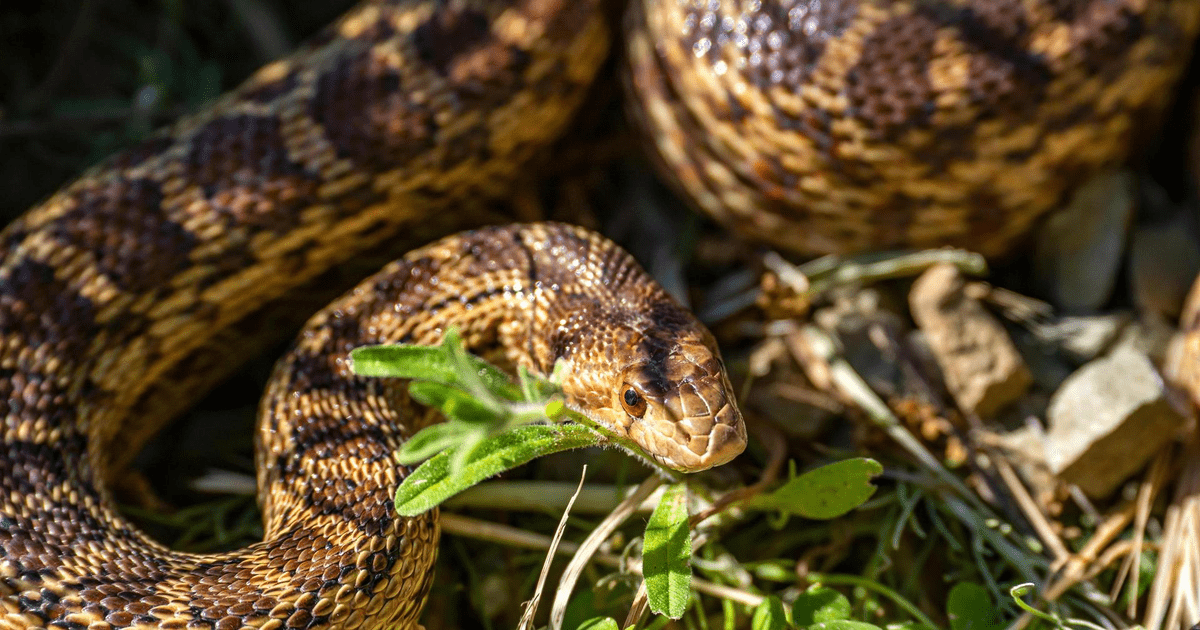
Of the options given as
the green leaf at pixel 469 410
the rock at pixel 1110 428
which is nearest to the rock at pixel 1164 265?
the rock at pixel 1110 428

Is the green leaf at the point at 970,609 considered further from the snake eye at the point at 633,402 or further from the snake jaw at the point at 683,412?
the snake eye at the point at 633,402

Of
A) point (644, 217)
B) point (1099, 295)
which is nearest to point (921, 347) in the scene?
point (1099, 295)

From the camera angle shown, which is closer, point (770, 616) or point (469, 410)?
point (469, 410)

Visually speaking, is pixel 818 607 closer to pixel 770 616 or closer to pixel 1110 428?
pixel 770 616

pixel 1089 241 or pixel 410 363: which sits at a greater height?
pixel 410 363

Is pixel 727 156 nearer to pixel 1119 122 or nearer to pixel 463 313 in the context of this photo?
pixel 463 313

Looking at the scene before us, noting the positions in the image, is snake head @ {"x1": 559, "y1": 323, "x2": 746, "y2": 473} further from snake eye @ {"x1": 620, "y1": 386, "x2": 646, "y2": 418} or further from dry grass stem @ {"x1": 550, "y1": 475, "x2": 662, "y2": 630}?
dry grass stem @ {"x1": 550, "y1": 475, "x2": 662, "y2": 630}

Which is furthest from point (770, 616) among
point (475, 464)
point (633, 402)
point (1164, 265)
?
point (1164, 265)
